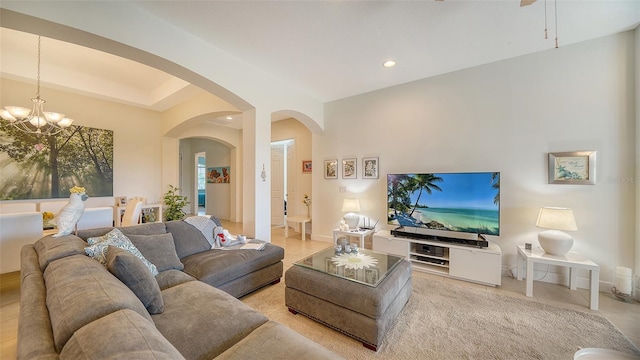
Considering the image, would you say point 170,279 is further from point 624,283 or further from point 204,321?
point 624,283

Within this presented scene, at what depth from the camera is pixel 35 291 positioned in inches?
47.9

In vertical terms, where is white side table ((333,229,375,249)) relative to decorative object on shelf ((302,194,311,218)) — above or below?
below

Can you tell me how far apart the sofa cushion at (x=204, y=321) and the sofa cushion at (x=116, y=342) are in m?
0.44

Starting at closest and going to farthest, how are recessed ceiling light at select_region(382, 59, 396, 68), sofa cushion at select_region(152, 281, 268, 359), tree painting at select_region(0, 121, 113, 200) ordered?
sofa cushion at select_region(152, 281, 268, 359) → recessed ceiling light at select_region(382, 59, 396, 68) → tree painting at select_region(0, 121, 113, 200)

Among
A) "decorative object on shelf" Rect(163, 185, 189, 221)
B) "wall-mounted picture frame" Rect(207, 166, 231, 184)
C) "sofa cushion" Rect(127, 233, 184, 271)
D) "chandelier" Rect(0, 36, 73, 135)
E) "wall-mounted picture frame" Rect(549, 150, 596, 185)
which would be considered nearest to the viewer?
"sofa cushion" Rect(127, 233, 184, 271)

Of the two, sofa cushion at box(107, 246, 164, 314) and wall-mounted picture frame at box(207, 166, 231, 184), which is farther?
wall-mounted picture frame at box(207, 166, 231, 184)

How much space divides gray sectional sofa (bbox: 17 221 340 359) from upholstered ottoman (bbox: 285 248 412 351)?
2.18ft

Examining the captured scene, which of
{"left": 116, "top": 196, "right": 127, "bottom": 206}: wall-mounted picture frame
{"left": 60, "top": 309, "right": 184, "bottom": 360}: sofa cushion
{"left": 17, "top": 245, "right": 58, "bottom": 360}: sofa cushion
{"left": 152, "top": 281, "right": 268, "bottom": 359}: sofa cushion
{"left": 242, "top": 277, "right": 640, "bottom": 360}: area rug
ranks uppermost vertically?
{"left": 116, "top": 196, "right": 127, "bottom": 206}: wall-mounted picture frame

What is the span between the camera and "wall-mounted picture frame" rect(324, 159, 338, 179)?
461cm

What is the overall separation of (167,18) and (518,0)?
3.32 meters

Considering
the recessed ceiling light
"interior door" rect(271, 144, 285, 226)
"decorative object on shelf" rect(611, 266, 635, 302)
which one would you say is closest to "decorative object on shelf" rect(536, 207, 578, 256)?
"decorative object on shelf" rect(611, 266, 635, 302)

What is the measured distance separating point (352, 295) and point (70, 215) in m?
2.82

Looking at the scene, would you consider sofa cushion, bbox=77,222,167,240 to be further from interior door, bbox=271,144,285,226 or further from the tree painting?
interior door, bbox=271,144,285,226

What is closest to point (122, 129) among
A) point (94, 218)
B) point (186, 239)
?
point (94, 218)
